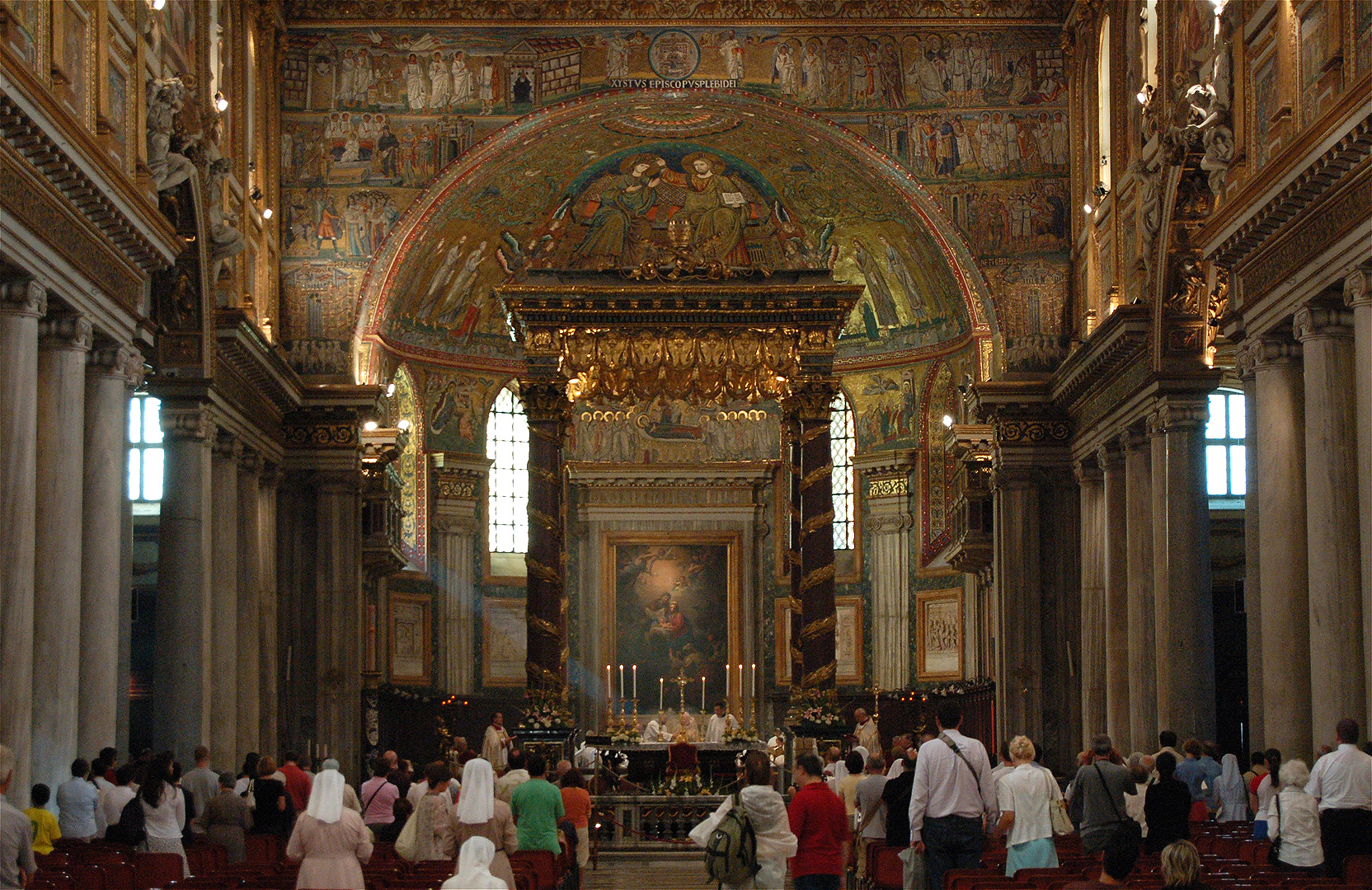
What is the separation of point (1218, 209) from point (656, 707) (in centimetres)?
2173

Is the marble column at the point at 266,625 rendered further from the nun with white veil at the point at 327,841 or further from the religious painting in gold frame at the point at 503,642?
the nun with white veil at the point at 327,841

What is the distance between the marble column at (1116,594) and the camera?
98.5ft

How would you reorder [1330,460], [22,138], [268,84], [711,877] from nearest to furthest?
1. [711,877]
2. [22,138]
3. [1330,460]
4. [268,84]

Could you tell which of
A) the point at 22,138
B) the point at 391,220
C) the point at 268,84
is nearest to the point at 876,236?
the point at 391,220

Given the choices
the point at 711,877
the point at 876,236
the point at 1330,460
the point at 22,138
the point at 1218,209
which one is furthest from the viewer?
the point at 876,236

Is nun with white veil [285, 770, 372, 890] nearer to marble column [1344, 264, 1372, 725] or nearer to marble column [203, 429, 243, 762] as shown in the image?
marble column [1344, 264, 1372, 725]

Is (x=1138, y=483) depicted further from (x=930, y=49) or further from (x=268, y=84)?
(x=268, y=84)

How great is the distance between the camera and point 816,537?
2902 centimetres

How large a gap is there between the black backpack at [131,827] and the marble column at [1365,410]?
453 inches

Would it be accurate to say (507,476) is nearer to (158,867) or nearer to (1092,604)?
(1092,604)

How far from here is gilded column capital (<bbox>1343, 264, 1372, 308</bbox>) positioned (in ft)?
61.2

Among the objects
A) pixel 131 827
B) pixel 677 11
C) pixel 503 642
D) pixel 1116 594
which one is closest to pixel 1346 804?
pixel 131 827

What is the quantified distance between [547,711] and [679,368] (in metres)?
5.53

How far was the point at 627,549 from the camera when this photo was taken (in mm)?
42281
